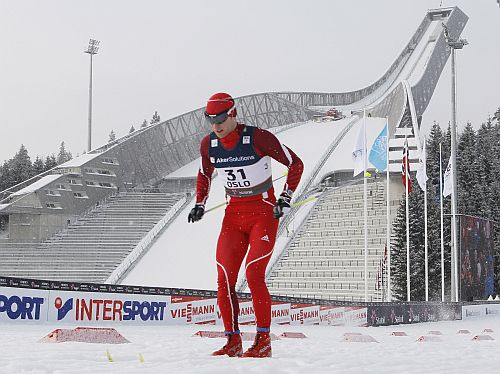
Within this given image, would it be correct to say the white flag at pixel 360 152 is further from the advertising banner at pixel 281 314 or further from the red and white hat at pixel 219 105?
the red and white hat at pixel 219 105

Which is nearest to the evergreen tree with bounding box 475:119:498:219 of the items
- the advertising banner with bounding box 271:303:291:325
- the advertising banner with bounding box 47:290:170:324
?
the advertising banner with bounding box 271:303:291:325

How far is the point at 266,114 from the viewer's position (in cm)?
6025

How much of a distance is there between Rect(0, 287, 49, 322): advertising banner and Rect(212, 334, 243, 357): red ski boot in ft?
20.6

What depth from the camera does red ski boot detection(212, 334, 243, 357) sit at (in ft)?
18.3

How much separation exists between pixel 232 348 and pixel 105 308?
24.8 feet

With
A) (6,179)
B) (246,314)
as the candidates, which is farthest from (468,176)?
(246,314)

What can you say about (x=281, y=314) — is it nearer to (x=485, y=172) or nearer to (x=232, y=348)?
(x=232, y=348)

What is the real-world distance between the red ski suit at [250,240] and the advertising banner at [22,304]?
20.4 feet

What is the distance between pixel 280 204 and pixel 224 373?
167 cm

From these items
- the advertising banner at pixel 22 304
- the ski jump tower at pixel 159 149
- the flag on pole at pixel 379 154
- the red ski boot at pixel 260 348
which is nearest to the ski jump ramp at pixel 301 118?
the ski jump tower at pixel 159 149

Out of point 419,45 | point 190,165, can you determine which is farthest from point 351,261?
point 419,45

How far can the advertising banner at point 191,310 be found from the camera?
14375 mm

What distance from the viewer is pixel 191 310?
1480cm

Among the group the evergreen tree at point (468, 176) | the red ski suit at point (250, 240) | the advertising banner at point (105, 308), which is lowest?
the advertising banner at point (105, 308)
